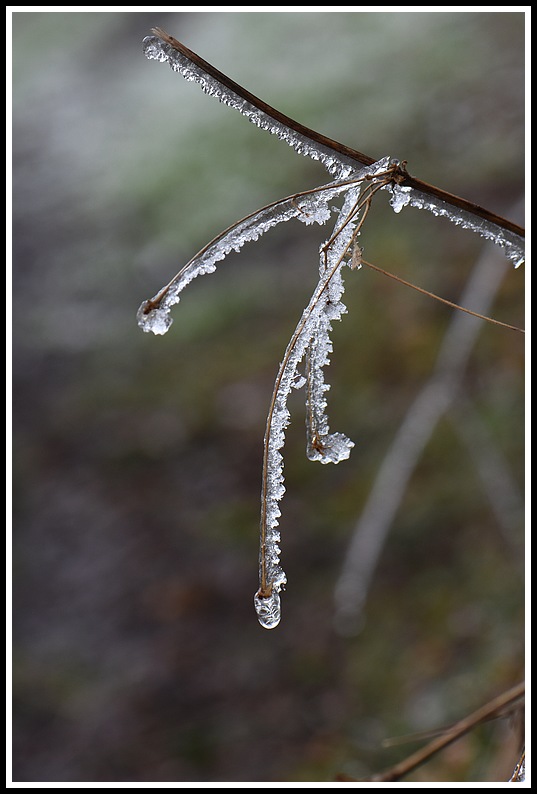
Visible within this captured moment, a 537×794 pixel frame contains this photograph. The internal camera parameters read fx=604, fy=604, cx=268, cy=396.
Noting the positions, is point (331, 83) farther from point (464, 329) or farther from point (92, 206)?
point (464, 329)

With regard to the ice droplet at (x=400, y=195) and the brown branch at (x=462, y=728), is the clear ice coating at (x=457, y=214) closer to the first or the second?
the ice droplet at (x=400, y=195)

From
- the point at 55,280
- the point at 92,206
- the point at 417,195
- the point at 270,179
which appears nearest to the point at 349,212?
the point at 417,195

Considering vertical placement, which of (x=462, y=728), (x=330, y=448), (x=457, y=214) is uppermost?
(x=457, y=214)

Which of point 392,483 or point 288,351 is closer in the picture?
point 288,351

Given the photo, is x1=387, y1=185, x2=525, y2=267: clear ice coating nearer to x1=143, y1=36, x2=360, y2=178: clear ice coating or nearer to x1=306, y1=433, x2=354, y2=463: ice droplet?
x1=143, y1=36, x2=360, y2=178: clear ice coating

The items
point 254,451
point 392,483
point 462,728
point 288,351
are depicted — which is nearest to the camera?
point 288,351

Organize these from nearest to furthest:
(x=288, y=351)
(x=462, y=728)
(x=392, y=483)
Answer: (x=288, y=351) < (x=462, y=728) < (x=392, y=483)

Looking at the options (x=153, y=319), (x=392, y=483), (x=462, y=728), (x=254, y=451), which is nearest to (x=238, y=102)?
(x=153, y=319)

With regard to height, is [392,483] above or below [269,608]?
above

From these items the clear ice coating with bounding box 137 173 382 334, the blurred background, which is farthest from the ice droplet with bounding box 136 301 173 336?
the blurred background

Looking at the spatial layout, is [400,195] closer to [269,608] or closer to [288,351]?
[288,351]
